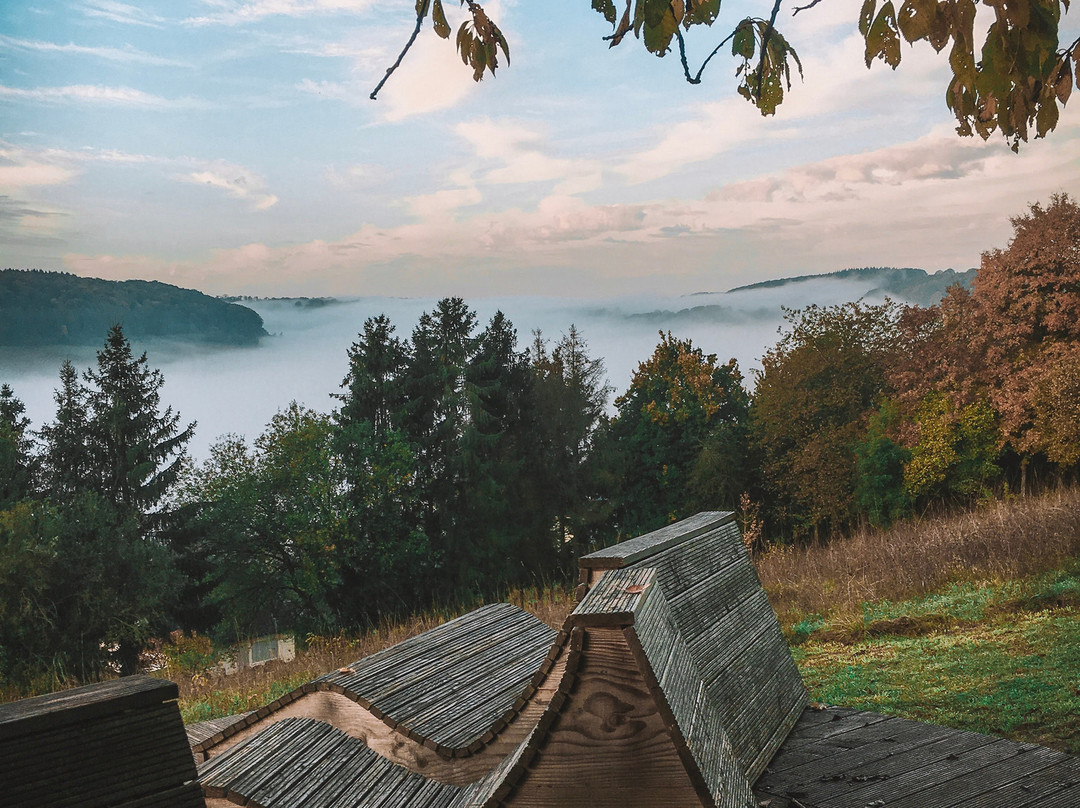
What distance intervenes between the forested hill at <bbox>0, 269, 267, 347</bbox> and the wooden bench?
4123 cm

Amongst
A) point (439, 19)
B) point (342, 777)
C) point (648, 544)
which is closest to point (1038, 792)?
point (648, 544)

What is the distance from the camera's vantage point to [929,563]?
780 cm

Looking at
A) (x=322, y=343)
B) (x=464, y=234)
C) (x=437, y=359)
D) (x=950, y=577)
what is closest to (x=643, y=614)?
(x=950, y=577)

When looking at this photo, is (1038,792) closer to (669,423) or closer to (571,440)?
(669,423)

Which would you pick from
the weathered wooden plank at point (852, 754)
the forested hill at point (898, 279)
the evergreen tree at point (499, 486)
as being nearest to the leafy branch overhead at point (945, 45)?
the weathered wooden plank at point (852, 754)

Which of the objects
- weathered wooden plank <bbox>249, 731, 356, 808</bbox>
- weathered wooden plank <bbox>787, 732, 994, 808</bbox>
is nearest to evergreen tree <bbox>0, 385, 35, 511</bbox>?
weathered wooden plank <bbox>249, 731, 356, 808</bbox>

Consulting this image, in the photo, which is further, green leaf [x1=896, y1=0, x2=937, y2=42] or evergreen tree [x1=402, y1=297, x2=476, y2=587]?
evergreen tree [x1=402, y1=297, x2=476, y2=587]

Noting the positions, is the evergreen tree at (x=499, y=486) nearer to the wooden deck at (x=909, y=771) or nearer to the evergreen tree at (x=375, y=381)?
the evergreen tree at (x=375, y=381)

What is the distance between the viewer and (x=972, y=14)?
5.04ft

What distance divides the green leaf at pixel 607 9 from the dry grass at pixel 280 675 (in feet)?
14.4

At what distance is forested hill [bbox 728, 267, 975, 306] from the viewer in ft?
108

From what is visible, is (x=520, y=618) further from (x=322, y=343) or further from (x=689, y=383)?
(x=322, y=343)

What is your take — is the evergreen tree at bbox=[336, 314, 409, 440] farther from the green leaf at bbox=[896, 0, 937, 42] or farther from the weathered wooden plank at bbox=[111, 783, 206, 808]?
the weathered wooden plank at bbox=[111, 783, 206, 808]

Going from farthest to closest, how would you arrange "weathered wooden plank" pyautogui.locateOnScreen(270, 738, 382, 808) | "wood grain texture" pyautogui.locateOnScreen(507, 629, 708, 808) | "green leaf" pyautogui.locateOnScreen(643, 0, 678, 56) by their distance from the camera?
1. "weathered wooden plank" pyautogui.locateOnScreen(270, 738, 382, 808)
2. "green leaf" pyautogui.locateOnScreen(643, 0, 678, 56)
3. "wood grain texture" pyautogui.locateOnScreen(507, 629, 708, 808)
